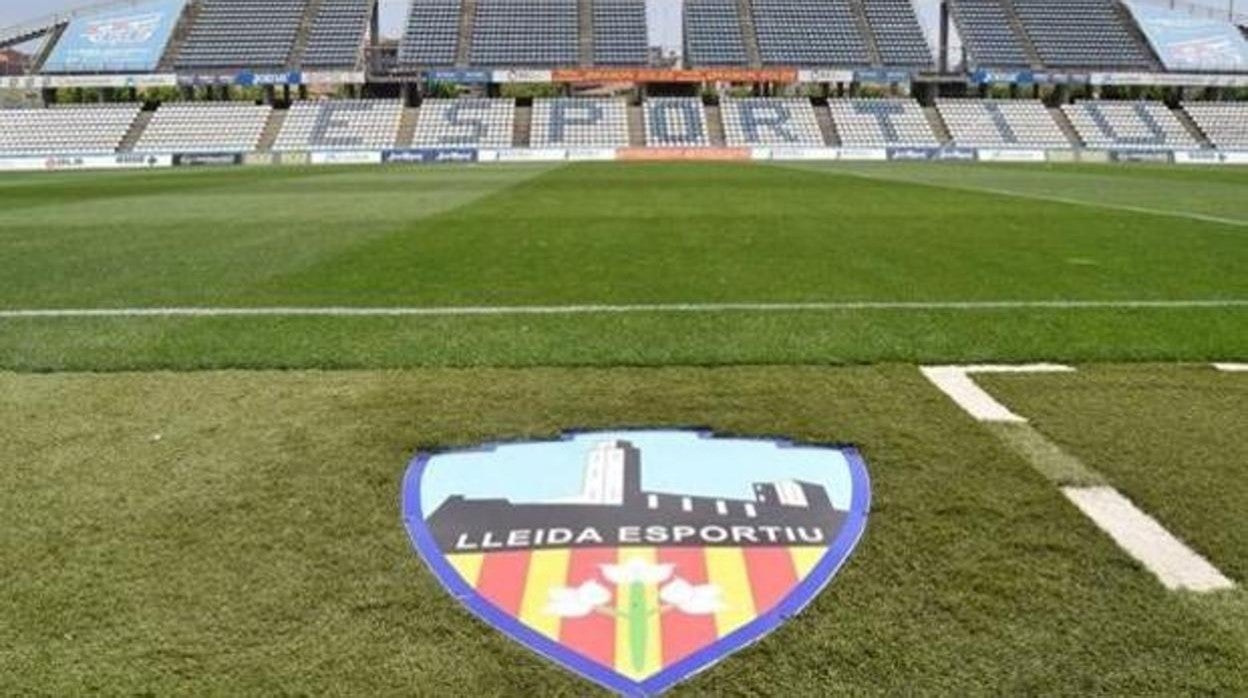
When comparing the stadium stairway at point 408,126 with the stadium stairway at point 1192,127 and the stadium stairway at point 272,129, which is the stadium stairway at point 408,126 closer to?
the stadium stairway at point 272,129

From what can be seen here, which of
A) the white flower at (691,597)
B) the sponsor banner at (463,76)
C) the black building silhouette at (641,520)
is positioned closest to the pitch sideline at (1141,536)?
the black building silhouette at (641,520)

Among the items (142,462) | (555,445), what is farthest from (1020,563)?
(142,462)

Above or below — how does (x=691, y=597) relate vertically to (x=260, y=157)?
above

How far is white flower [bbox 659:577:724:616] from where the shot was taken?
10.2 ft

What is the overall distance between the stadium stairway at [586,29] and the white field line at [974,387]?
54.1 m

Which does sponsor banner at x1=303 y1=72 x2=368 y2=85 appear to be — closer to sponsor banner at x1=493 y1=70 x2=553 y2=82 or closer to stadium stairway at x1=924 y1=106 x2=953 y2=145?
sponsor banner at x1=493 y1=70 x2=553 y2=82

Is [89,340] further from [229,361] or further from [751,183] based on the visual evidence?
[751,183]

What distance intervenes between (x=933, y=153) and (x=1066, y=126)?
12.9 m

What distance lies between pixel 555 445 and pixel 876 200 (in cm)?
1734

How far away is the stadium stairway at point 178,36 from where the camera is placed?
57.2 metres

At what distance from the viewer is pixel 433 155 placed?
4844 cm

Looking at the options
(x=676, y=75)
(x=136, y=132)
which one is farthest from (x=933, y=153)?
(x=136, y=132)

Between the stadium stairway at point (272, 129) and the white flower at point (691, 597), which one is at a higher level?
the white flower at point (691, 597)

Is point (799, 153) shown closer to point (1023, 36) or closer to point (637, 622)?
point (1023, 36)
